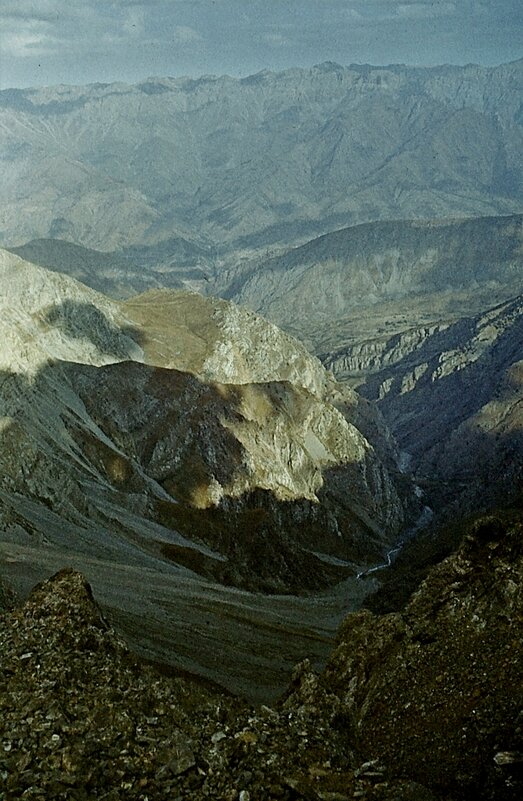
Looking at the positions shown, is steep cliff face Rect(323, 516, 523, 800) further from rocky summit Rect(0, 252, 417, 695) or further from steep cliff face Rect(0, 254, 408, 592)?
steep cliff face Rect(0, 254, 408, 592)

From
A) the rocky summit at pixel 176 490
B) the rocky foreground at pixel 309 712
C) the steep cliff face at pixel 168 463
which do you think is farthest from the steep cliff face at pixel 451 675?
the steep cliff face at pixel 168 463

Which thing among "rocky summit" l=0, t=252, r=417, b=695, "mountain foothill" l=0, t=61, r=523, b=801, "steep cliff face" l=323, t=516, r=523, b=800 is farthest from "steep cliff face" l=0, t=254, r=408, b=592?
"steep cliff face" l=323, t=516, r=523, b=800

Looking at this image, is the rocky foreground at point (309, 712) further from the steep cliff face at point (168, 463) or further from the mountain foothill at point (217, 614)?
the steep cliff face at point (168, 463)

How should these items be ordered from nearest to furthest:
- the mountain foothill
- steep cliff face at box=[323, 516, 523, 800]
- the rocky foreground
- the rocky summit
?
1. the rocky foreground
2. the mountain foothill
3. steep cliff face at box=[323, 516, 523, 800]
4. the rocky summit

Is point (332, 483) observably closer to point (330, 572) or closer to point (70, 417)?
point (330, 572)

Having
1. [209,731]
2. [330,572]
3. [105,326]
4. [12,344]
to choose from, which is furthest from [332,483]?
[209,731]

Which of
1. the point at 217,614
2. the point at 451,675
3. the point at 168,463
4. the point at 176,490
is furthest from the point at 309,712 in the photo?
the point at 168,463
